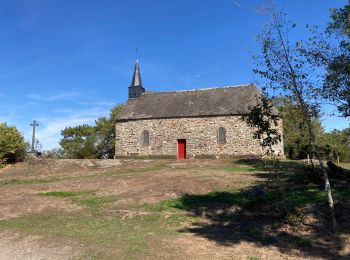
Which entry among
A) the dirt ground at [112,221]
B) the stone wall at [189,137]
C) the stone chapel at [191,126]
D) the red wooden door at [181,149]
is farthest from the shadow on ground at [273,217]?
the red wooden door at [181,149]

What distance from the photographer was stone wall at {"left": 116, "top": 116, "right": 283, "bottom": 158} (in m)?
33.1

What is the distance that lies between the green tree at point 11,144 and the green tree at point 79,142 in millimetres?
12546

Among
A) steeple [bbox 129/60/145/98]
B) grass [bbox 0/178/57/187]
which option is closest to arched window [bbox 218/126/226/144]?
steeple [bbox 129/60/145/98]

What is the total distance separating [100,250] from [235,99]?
2745 centimetres

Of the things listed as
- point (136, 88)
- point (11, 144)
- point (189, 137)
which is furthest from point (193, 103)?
point (11, 144)

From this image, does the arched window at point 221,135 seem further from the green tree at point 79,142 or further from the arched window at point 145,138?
the green tree at point 79,142

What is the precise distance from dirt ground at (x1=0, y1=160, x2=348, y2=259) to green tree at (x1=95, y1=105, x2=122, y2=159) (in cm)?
2502

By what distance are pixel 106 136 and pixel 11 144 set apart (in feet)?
66.2

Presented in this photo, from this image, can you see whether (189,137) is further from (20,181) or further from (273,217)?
(273,217)

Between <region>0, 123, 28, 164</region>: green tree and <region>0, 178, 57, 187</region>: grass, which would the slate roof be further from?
<region>0, 178, 57, 187</region>: grass

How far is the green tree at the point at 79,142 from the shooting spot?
45906 mm

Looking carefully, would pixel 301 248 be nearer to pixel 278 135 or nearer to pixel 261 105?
pixel 278 135

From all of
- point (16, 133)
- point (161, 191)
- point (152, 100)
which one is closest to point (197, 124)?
point (152, 100)

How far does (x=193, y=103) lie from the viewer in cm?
3606
